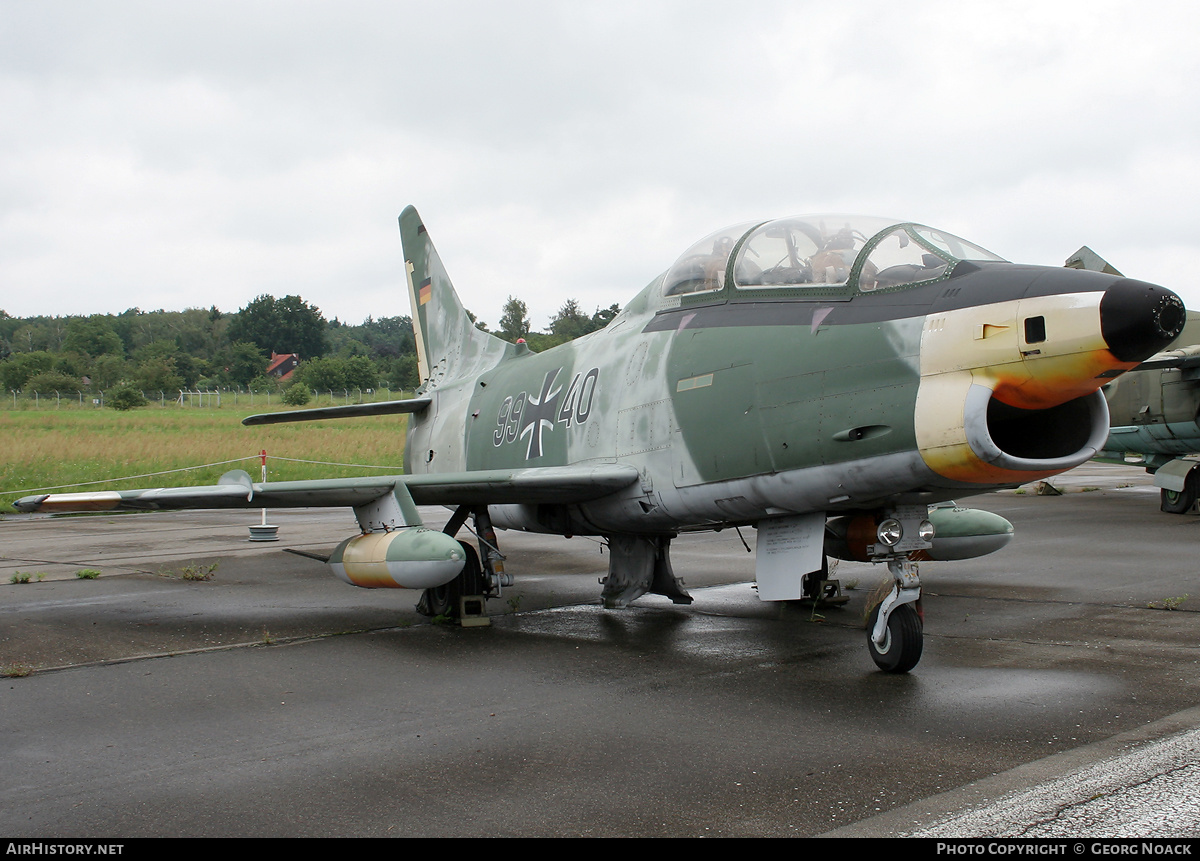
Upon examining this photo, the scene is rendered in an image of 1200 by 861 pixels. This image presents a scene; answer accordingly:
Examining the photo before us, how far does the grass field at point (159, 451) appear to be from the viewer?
984 inches

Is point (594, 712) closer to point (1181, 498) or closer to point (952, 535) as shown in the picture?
point (952, 535)

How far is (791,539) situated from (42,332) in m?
145

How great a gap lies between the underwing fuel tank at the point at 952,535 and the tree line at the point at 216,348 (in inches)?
1726

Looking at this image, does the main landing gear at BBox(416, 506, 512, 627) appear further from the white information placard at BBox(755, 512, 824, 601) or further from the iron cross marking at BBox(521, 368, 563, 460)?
the white information placard at BBox(755, 512, 824, 601)

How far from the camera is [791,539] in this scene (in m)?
6.73

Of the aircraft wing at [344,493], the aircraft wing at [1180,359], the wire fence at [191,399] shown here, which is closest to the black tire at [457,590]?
the aircraft wing at [344,493]

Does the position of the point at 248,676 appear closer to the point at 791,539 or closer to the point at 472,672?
the point at 472,672

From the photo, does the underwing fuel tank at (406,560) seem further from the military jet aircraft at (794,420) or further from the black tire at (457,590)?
the black tire at (457,590)

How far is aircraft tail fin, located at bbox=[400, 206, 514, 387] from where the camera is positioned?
41.1ft

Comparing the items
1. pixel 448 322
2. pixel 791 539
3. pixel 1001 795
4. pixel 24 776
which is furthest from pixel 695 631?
pixel 448 322

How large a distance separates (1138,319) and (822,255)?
2202mm

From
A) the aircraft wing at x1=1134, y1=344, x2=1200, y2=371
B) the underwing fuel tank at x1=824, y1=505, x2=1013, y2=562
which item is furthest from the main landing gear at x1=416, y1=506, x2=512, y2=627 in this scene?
the aircraft wing at x1=1134, y1=344, x2=1200, y2=371

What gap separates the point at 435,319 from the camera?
519 inches

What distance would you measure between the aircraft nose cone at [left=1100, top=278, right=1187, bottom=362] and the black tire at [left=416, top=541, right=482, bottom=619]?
223 inches
